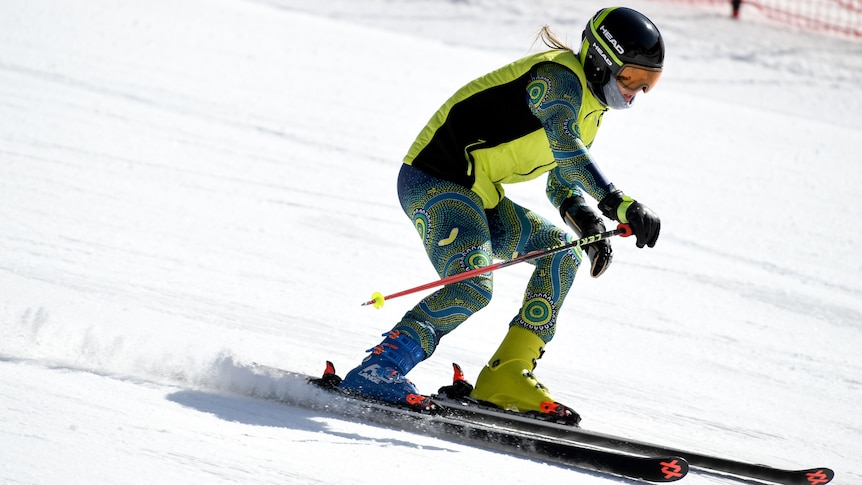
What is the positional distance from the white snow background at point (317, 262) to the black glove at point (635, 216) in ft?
2.86

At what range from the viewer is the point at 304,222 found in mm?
6828

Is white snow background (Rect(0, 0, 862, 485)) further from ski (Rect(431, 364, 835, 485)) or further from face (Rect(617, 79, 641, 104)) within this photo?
face (Rect(617, 79, 641, 104))

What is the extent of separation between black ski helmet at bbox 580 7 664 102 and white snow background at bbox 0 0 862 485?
1461 mm

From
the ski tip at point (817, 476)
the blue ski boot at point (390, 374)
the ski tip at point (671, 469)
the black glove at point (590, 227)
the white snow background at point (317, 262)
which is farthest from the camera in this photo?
the black glove at point (590, 227)

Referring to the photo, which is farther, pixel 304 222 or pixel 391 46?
pixel 391 46

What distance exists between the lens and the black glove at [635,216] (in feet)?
11.5

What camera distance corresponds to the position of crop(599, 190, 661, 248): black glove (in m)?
3.50

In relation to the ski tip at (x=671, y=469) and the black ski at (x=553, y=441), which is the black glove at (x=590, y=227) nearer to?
the black ski at (x=553, y=441)

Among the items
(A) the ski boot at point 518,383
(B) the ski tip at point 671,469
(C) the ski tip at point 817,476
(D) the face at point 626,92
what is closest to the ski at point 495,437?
(B) the ski tip at point 671,469

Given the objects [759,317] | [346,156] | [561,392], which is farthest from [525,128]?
[346,156]

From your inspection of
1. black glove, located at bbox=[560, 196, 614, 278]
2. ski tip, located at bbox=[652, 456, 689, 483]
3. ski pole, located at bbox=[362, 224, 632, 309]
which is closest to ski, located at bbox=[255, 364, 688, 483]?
ski tip, located at bbox=[652, 456, 689, 483]

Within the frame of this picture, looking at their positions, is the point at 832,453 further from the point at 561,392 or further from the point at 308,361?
the point at 308,361

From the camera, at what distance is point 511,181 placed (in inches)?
163

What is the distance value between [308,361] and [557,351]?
1473 mm
